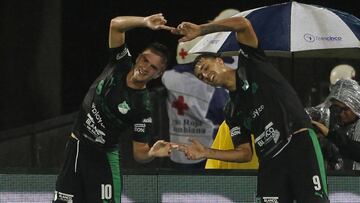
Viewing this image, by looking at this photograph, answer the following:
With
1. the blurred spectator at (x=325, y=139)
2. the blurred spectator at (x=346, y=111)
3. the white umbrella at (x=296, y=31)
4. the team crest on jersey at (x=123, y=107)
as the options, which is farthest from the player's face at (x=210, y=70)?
the blurred spectator at (x=346, y=111)

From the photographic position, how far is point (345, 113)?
1020 cm

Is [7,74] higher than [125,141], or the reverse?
[7,74]

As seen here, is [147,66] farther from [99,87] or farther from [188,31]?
[188,31]

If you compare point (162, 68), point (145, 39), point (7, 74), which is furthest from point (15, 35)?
point (162, 68)

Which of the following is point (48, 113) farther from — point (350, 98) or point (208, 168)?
point (350, 98)

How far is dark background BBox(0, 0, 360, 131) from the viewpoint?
1650 cm

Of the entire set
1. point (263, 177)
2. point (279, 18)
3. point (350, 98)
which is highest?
point (279, 18)

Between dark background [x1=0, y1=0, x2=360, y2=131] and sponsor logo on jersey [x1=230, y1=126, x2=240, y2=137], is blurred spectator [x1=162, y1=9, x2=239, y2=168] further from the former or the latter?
sponsor logo on jersey [x1=230, y1=126, x2=240, y2=137]

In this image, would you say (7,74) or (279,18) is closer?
(279,18)

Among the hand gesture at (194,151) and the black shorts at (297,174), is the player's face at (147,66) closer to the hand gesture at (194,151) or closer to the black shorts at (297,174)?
the hand gesture at (194,151)

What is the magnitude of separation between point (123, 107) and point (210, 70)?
0.76 metres

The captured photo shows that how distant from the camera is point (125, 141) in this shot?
44.7ft

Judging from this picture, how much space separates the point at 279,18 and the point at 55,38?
6.68 metres

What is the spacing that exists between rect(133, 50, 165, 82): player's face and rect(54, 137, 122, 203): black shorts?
2.25 feet
